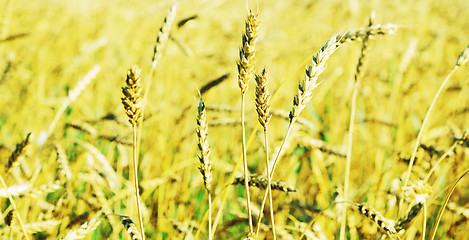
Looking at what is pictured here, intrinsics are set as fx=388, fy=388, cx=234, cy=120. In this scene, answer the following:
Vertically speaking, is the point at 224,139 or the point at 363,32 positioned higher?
the point at 363,32

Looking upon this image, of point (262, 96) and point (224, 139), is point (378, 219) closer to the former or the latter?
point (262, 96)

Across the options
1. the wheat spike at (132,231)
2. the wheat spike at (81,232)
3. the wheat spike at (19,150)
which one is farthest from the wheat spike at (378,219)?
the wheat spike at (19,150)

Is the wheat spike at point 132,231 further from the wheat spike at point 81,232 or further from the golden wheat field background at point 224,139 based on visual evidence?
the wheat spike at point 81,232

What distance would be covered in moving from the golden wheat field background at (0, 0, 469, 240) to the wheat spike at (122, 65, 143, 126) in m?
0.07

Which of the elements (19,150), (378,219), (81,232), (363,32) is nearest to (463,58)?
(363,32)

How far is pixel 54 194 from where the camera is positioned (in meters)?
2.12

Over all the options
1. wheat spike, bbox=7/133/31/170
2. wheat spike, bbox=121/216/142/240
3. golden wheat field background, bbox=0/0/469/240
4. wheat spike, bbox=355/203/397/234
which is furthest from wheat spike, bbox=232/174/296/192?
wheat spike, bbox=7/133/31/170

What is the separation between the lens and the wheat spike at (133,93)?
2.45 feet

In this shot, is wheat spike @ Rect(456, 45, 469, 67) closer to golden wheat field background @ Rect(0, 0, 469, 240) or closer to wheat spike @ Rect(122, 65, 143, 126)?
golden wheat field background @ Rect(0, 0, 469, 240)

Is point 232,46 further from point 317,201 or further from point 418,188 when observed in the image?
point 418,188

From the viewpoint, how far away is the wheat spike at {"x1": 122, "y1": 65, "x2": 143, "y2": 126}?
2.45 ft

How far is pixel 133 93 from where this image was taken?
2.49ft

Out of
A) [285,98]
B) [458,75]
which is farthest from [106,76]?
[458,75]

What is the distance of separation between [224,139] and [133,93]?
1978mm
